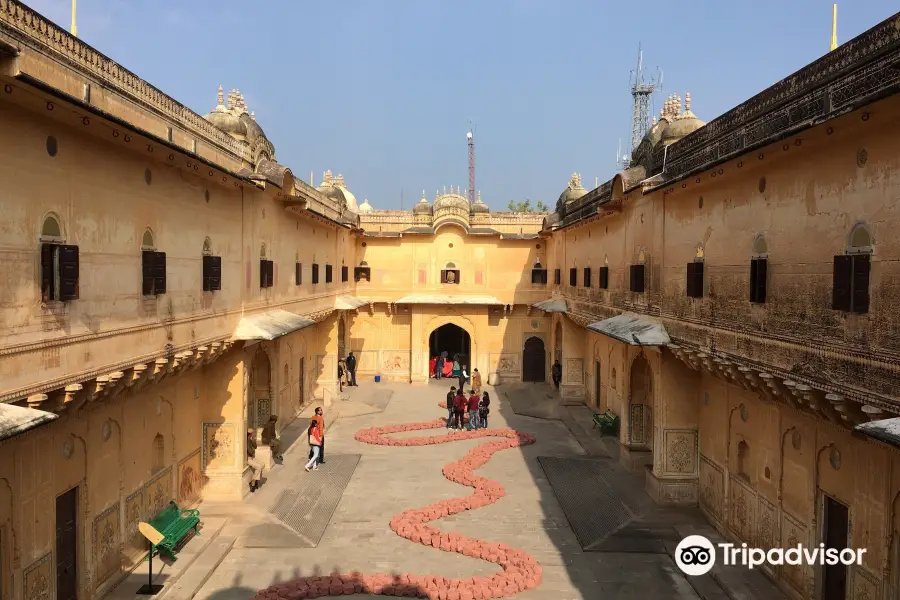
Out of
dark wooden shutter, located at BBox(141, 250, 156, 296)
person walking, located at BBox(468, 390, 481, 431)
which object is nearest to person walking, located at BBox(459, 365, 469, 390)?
person walking, located at BBox(468, 390, 481, 431)

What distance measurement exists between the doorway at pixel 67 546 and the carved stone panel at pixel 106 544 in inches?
17.6

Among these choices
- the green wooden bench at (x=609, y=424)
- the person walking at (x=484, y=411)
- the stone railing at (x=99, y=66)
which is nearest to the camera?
the stone railing at (x=99, y=66)

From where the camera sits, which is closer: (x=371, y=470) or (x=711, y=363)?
(x=711, y=363)

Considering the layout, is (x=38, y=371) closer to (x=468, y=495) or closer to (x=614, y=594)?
(x=614, y=594)

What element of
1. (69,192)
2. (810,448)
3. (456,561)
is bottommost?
(456,561)

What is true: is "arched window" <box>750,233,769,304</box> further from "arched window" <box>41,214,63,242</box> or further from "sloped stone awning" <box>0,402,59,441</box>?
"arched window" <box>41,214,63,242</box>

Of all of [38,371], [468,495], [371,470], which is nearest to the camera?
[38,371]

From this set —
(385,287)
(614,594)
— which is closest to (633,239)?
(614,594)

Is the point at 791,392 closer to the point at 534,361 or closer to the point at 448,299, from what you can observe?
the point at 448,299

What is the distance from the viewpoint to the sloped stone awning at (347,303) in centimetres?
2305

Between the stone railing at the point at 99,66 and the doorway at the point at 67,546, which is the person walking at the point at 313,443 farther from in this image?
the doorway at the point at 67,546

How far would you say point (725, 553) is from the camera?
1062 centimetres

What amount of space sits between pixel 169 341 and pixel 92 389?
2.17 meters

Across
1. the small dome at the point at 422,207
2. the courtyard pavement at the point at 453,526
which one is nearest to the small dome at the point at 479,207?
the small dome at the point at 422,207
